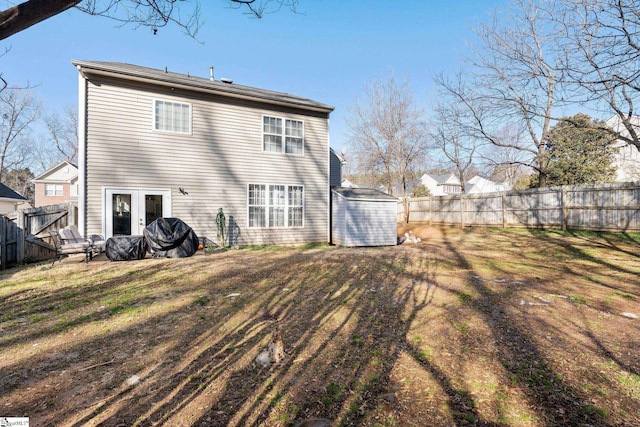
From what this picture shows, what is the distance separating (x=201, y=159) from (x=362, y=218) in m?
6.31

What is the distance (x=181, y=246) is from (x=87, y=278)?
2.46 metres

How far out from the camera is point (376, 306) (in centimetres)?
446

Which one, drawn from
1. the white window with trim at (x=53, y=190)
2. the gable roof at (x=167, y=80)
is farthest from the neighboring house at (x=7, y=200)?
the gable roof at (x=167, y=80)

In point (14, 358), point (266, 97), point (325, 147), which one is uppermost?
point (266, 97)

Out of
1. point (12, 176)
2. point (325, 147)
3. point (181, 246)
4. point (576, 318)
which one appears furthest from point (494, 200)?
point (12, 176)

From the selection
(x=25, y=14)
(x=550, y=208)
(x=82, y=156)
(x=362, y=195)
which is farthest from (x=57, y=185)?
(x=550, y=208)

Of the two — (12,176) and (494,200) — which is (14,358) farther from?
(12,176)

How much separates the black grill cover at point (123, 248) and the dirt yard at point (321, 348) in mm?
1343

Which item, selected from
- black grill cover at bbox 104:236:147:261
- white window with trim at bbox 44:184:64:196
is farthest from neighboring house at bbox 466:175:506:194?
white window with trim at bbox 44:184:64:196

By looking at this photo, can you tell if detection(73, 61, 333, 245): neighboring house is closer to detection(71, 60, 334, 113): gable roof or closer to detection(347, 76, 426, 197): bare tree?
detection(71, 60, 334, 113): gable roof

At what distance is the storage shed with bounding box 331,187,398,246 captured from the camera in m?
11.8

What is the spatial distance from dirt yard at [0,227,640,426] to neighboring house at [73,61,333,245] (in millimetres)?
3409

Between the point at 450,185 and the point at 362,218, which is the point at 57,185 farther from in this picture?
the point at 450,185

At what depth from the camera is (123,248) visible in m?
7.83
